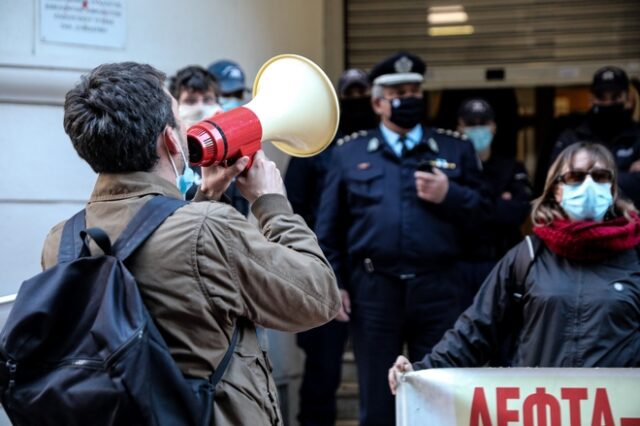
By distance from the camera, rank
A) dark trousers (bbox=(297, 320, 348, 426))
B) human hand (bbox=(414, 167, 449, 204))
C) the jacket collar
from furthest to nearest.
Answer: dark trousers (bbox=(297, 320, 348, 426)), human hand (bbox=(414, 167, 449, 204)), the jacket collar

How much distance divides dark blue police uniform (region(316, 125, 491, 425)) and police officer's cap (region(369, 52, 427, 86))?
1.14 feet

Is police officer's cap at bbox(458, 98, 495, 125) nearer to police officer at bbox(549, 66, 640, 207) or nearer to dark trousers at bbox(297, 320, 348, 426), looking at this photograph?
police officer at bbox(549, 66, 640, 207)

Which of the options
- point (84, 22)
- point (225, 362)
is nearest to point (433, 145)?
point (84, 22)

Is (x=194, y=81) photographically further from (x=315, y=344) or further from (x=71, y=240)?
(x=71, y=240)

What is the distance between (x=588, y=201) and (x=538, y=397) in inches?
31.4

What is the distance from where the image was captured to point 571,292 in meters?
3.67

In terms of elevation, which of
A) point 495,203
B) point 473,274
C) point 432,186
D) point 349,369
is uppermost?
point 432,186

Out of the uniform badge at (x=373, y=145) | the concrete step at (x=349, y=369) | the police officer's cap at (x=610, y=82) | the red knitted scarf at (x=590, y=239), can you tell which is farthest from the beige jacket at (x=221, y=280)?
the concrete step at (x=349, y=369)

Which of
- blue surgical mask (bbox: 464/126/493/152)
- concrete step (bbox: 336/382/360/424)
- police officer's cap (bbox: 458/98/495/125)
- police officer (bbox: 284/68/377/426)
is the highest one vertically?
police officer's cap (bbox: 458/98/495/125)

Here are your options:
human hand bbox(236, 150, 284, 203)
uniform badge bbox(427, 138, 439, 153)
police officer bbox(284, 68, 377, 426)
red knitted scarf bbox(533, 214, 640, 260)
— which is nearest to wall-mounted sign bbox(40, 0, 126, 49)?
police officer bbox(284, 68, 377, 426)

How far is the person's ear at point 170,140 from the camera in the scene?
251 cm

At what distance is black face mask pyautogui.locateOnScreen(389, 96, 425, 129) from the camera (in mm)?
5219

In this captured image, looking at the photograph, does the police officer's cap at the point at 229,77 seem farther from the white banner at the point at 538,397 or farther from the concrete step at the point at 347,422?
the white banner at the point at 538,397

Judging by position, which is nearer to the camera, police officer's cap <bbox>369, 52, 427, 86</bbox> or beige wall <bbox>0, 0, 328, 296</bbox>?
beige wall <bbox>0, 0, 328, 296</bbox>
